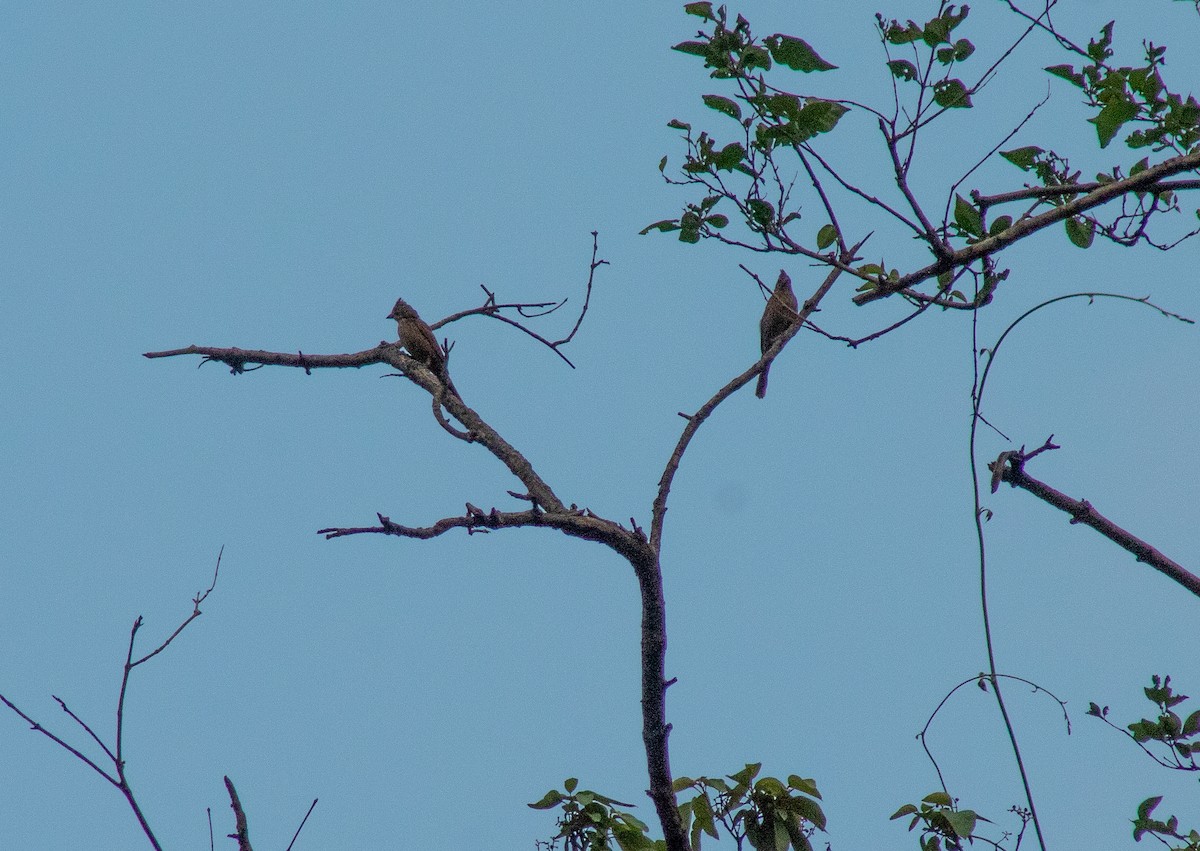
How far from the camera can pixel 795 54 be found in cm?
276

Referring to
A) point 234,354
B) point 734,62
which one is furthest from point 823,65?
point 234,354

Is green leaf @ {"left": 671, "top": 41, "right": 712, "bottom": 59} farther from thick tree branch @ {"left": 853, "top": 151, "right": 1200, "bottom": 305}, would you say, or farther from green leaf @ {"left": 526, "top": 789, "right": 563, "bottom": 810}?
green leaf @ {"left": 526, "top": 789, "right": 563, "bottom": 810}

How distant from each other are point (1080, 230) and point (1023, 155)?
278 mm

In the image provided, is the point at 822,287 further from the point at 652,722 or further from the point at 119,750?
the point at 119,750

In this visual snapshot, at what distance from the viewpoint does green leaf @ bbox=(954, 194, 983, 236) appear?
287cm

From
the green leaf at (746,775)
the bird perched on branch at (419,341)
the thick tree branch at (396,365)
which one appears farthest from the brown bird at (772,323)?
the green leaf at (746,775)

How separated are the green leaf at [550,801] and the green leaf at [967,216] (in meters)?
2.43

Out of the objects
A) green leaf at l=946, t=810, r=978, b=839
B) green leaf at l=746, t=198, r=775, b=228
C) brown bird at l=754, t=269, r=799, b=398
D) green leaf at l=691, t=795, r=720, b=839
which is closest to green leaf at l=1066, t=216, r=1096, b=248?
green leaf at l=746, t=198, r=775, b=228

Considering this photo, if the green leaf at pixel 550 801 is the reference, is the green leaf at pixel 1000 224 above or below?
above

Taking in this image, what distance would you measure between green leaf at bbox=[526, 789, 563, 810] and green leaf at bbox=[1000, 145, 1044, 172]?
2.61m

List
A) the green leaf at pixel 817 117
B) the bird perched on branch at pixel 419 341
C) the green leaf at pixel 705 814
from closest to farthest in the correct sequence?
the green leaf at pixel 817 117 < the green leaf at pixel 705 814 < the bird perched on branch at pixel 419 341

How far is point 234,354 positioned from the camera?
5.97m

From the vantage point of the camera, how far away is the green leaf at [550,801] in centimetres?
410

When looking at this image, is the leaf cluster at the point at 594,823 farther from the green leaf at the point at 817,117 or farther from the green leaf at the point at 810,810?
the green leaf at the point at 817,117
